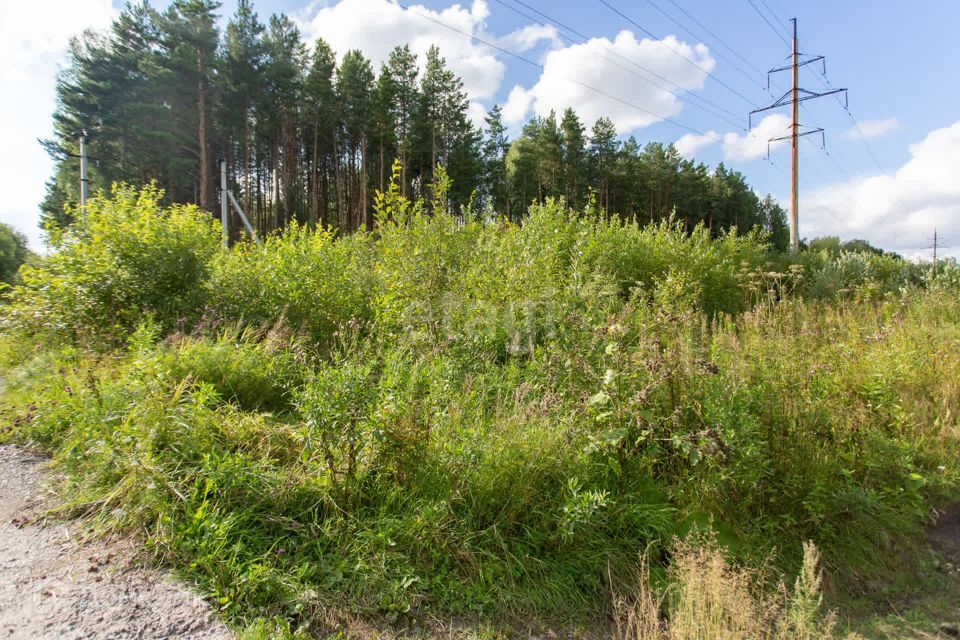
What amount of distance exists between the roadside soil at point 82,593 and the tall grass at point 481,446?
0.47 feet

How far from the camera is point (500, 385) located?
13.2 ft

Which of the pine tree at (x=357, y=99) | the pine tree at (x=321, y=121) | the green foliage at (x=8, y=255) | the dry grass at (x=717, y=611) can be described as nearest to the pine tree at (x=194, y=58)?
the pine tree at (x=321, y=121)

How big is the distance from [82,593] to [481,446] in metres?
2.11

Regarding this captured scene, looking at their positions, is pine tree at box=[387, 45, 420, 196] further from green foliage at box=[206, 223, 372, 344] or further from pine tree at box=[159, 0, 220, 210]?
green foliage at box=[206, 223, 372, 344]

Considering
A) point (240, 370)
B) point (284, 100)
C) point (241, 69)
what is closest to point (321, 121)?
point (284, 100)

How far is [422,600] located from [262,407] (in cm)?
262

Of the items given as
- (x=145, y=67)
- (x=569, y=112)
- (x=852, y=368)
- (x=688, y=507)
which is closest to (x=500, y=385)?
(x=688, y=507)

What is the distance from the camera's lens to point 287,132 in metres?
29.1

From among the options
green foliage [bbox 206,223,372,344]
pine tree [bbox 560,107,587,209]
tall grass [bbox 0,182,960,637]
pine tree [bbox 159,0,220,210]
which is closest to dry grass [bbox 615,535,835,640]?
tall grass [bbox 0,182,960,637]

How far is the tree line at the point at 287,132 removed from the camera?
75.8 feet

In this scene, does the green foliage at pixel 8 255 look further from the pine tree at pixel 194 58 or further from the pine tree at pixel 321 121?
the pine tree at pixel 321 121

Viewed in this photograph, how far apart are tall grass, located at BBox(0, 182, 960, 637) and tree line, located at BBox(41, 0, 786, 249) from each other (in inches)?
574

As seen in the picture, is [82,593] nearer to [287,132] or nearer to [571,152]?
[287,132]

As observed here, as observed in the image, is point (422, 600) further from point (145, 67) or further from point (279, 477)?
point (145, 67)
